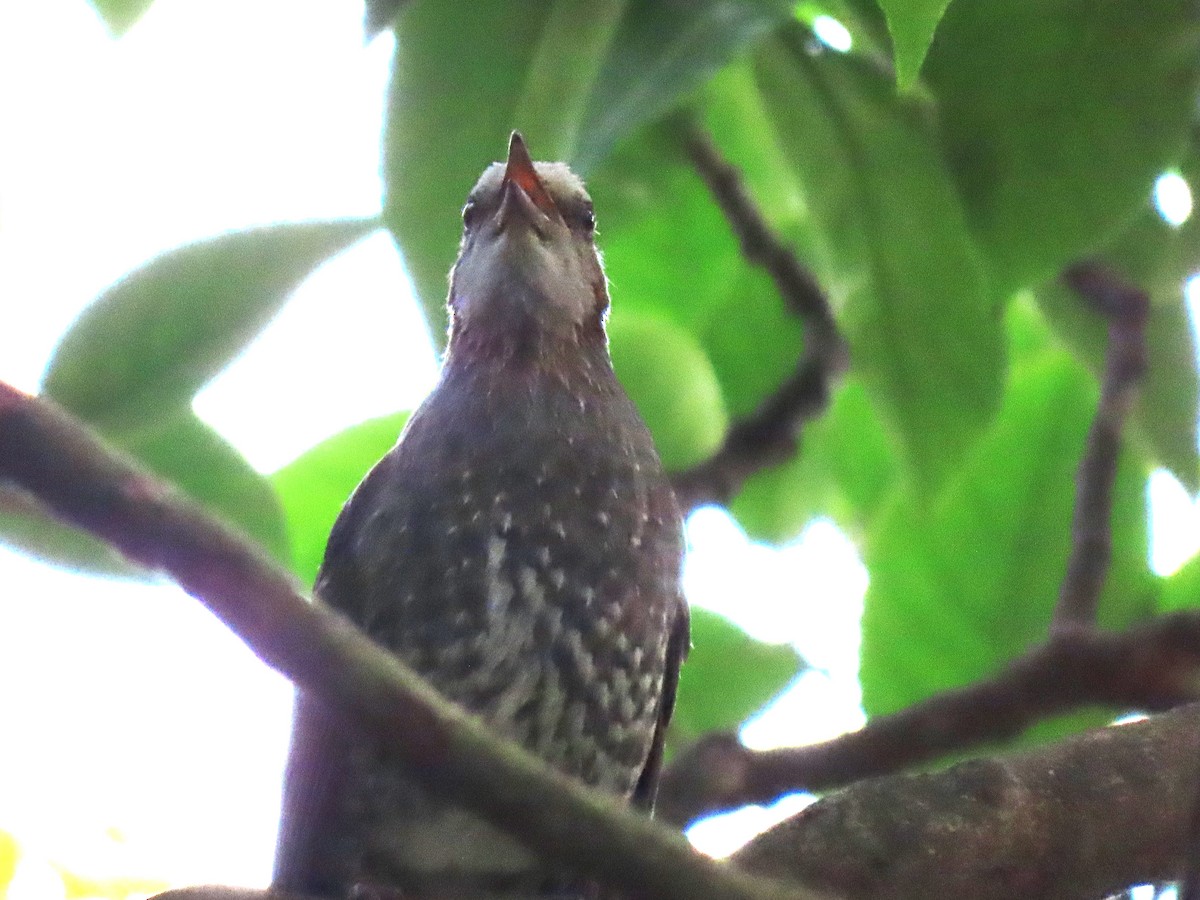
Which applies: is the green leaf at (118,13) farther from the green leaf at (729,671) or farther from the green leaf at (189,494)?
the green leaf at (729,671)

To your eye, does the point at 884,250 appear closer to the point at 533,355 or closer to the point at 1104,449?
the point at 1104,449

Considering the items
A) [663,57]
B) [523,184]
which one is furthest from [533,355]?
[663,57]

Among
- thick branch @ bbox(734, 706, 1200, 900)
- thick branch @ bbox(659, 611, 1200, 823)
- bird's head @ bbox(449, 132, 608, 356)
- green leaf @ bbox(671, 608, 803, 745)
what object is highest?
bird's head @ bbox(449, 132, 608, 356)

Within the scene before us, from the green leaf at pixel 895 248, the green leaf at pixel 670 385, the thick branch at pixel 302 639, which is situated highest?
the green leaf at pixel 670 385

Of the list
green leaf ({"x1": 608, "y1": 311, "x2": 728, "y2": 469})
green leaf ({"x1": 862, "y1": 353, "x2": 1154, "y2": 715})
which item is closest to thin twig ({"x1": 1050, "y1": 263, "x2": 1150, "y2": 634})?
green leaf ({"x1": 862, "y1": 353, "x2": 1154, "y2": 715})

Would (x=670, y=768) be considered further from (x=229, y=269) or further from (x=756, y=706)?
(x=229, y=269)

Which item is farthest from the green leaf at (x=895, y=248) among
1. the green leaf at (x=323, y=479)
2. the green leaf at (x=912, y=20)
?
the green leaf at (x=323, y=479)

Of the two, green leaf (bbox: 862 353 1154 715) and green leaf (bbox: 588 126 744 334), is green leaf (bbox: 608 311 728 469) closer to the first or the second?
green leaf (bbox: 588 126 744 334)

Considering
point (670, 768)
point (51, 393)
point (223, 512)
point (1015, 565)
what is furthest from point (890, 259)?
point (51, 393)
